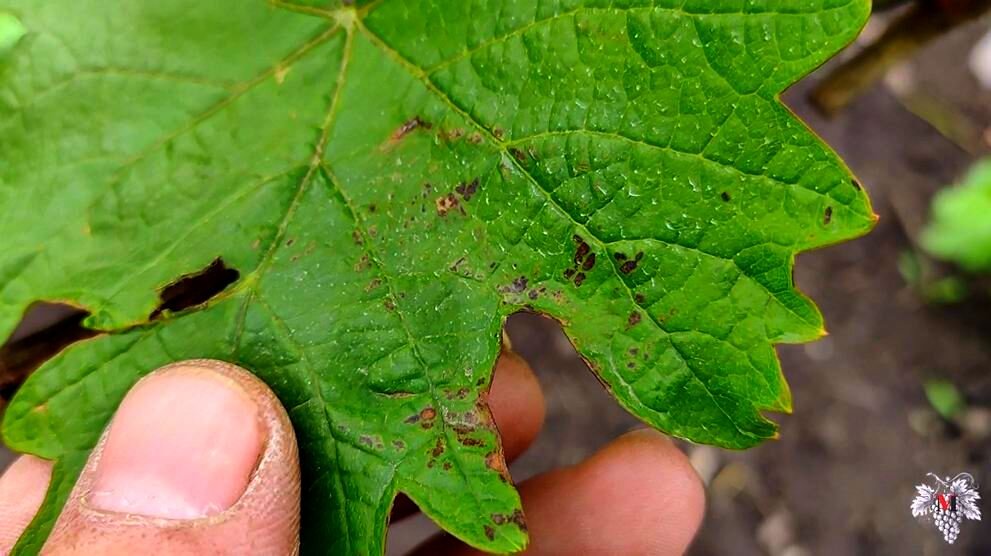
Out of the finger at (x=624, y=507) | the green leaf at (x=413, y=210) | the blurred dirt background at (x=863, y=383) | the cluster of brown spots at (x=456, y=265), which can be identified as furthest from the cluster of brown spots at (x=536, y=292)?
the blurred dirt background at (x=863, y=383)

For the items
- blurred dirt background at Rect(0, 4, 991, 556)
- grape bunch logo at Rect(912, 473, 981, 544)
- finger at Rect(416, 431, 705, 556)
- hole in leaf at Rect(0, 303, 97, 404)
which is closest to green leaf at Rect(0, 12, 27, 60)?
hole in leaf at Rect(0, 303, 97, 404)

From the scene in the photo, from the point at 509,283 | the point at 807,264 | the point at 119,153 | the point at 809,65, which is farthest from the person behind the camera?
the point at 807,264

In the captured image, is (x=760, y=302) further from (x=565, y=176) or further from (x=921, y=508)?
(x=921, y=508)

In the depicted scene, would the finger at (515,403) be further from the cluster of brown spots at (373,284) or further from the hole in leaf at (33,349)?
the hole in leaf at (33,349)

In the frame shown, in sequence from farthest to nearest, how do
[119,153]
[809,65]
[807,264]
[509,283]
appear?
[807,264], [119,153], [509,283], [809,65]

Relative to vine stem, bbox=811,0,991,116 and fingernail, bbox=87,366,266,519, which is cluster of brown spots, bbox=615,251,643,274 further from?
vine stem, bbox=811,0,991,116

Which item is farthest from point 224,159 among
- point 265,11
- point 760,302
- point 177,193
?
point 760,302

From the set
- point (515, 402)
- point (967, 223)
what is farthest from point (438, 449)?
point (967, 223)
